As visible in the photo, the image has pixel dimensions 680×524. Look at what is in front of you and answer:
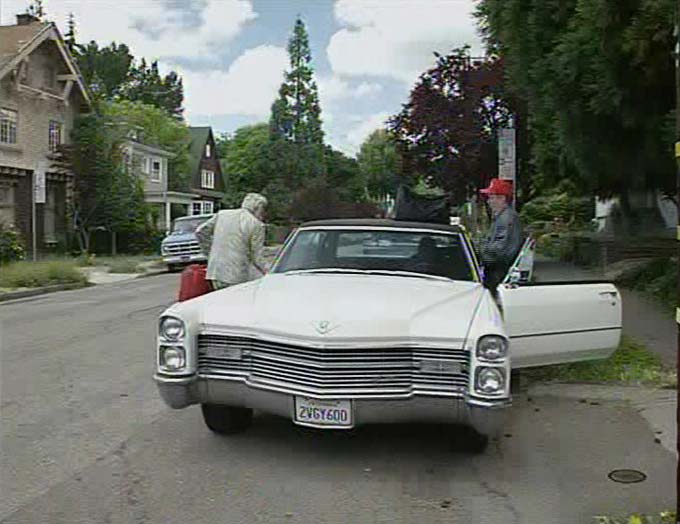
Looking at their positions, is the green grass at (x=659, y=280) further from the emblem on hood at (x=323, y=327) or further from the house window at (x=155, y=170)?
the house window at (x=155, y=170)

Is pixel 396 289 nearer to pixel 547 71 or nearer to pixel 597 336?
pixel 597 336

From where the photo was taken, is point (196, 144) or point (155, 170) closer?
point (155, 170)

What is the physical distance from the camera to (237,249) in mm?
9125

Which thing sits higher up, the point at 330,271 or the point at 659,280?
the point at 330,271

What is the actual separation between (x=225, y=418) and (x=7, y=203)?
85.5 ft

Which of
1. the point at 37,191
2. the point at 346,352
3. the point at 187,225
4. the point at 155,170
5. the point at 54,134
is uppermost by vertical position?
the point at 54,134

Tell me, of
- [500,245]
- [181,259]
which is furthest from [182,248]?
[500,245]

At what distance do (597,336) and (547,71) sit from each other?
194 inches

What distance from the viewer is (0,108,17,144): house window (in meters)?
29.8

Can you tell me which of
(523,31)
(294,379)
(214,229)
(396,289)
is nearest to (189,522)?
(294,379)

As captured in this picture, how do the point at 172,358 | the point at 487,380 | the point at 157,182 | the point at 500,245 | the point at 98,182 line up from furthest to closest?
1. the point at 157,182
2. the point at 98,182
3. the point at 500,245
4. the point at 172,358
5. the point at 487,380

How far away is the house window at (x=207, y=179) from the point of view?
66600 mm

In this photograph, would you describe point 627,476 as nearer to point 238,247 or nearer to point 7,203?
point 238,247

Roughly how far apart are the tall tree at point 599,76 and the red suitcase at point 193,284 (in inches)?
186
